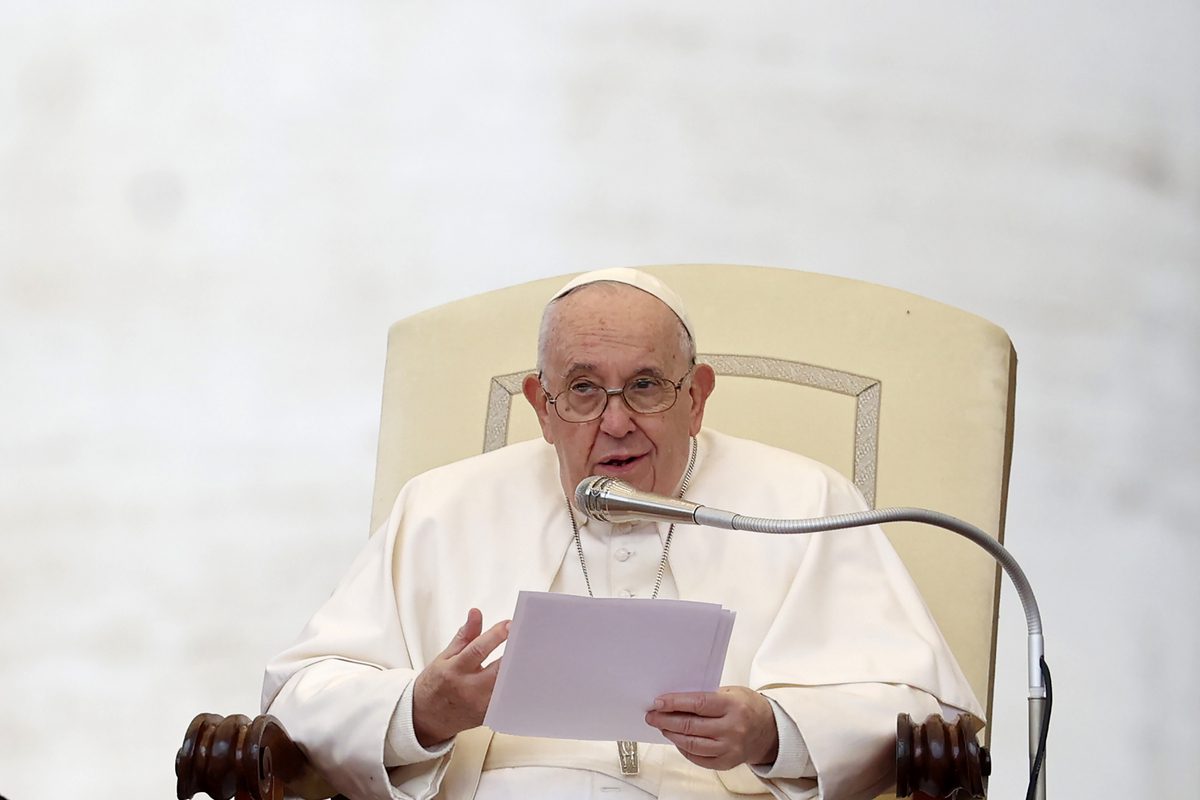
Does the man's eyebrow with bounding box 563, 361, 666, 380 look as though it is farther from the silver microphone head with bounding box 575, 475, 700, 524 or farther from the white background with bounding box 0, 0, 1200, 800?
the white background with bounding box 0, 0, 1200, 800

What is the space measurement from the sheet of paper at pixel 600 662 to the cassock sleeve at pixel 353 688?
34cm

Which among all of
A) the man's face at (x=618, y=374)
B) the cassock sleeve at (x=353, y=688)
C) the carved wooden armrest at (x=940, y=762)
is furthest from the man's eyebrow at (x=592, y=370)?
the carved wooden armrest at (x=940, y=762)

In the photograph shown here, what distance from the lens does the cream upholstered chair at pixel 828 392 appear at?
3637 millimetres

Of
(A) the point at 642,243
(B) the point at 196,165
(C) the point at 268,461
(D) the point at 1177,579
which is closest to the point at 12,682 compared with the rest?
(C) the point at 268,461

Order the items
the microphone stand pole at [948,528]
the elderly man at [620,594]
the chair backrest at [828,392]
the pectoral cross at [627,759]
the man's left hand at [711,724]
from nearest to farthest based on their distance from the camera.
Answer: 1. the microphone stand pole at [948,528]
2. the man's left hand at [711,724]
3. the elderly man at [620,594]
4. the pectoral cross at [627,759]
5. the chair backrest at [828,392]

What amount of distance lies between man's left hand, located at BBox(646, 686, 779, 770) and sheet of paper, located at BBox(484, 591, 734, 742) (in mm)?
24

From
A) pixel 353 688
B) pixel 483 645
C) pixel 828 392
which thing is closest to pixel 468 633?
pixel 483 645

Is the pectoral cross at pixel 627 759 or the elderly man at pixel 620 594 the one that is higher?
the elderly man at pixel 620 594

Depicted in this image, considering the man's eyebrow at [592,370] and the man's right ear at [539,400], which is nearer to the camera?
the man's eyebrow at [592,370]

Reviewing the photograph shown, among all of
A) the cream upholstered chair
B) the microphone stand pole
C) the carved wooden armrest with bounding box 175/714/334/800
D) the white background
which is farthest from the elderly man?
the white background

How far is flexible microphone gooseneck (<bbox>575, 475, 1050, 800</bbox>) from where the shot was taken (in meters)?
2.31

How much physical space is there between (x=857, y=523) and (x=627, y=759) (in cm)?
97

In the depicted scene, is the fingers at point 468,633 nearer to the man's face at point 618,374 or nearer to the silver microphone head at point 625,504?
the silver microphone head at point 625,504

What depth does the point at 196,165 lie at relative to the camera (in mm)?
5633
